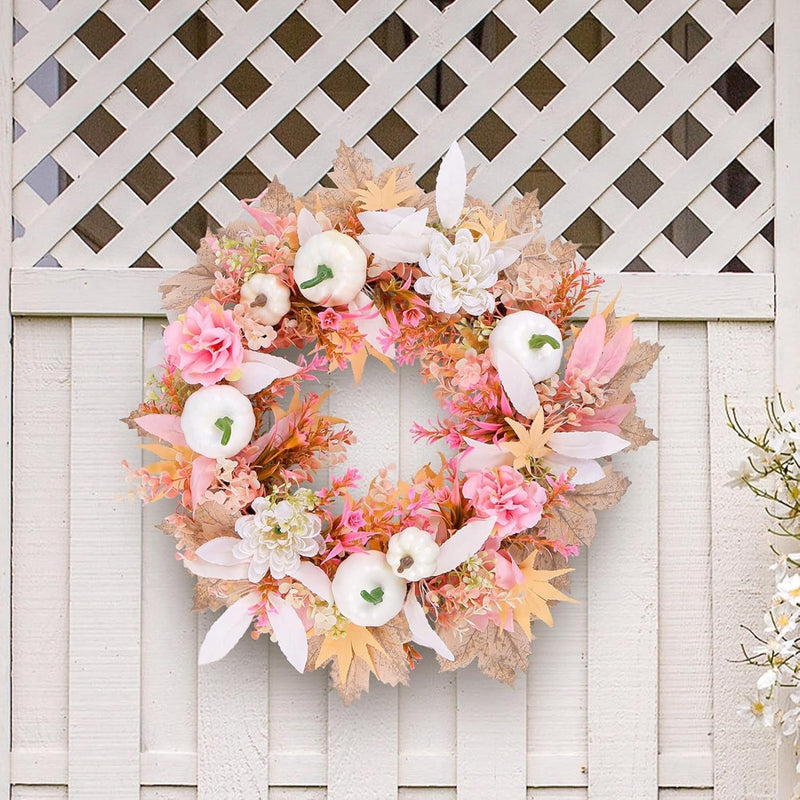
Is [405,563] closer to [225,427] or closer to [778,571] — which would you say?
[225,427]

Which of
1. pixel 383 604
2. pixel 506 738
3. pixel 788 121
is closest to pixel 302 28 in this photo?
pixel 788 121

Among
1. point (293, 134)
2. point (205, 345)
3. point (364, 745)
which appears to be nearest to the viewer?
point (205, 345)

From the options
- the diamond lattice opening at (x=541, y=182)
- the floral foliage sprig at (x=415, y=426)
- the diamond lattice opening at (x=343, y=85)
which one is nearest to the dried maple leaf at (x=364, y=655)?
the floral foliage sprig at (x=415, y=426)

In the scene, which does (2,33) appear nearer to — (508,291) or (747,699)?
(508,291)

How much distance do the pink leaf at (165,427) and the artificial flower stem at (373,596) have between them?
0.95ft

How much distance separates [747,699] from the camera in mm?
1188

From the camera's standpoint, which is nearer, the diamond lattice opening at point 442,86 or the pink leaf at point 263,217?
the pink leaf at point 263,217

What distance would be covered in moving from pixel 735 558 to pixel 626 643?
0.61ft

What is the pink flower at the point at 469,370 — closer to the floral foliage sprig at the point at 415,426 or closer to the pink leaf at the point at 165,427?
the floral foliage sprig at the point at 415,426

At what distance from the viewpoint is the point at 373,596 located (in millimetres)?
1064

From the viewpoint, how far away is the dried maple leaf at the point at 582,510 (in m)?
1.12

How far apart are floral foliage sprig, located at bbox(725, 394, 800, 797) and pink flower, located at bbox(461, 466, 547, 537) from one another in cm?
26

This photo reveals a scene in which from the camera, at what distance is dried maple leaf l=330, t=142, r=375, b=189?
3.70 feet

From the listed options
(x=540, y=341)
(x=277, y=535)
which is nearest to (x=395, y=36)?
(x=540, y=341)
